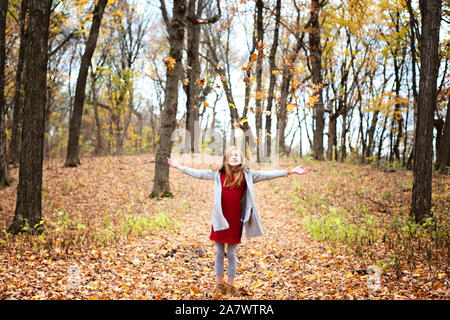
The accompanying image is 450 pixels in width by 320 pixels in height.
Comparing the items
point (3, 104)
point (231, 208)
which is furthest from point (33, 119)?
point (3, 104)

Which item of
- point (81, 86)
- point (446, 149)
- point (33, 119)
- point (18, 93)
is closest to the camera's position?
point (33, 119)

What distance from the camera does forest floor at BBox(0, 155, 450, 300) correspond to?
4.46 metres

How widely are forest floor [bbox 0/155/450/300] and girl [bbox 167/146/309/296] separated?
0.67m

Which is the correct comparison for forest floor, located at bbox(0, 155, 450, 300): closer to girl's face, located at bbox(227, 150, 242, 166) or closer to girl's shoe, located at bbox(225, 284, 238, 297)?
girl's shoe, located at bbox(225, 284, 238, 297)

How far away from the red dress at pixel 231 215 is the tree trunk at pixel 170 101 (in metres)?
6.88

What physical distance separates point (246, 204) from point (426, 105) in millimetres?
5713

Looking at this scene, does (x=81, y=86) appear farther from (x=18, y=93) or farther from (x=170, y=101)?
(x=170, y=101)

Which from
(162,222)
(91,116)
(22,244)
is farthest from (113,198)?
(91,116)

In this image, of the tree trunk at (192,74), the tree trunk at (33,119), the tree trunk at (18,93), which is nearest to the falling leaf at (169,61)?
the tree trunk at (33,119)

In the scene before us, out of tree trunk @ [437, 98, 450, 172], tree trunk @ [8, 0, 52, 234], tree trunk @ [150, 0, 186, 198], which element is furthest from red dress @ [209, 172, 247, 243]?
tree trunk @ [437, 98, 450, 172]

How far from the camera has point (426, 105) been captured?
24.1ft

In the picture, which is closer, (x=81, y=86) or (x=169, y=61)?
(x=169, y=61)
